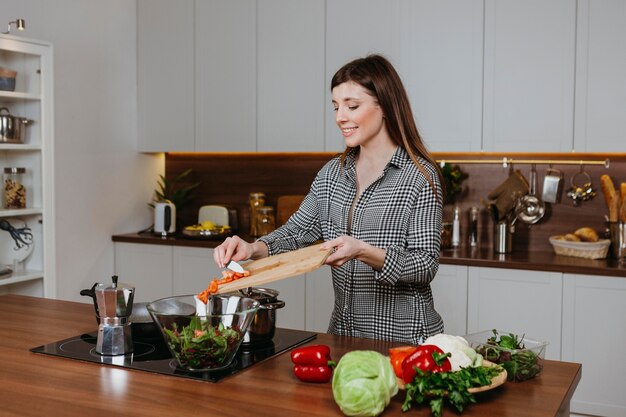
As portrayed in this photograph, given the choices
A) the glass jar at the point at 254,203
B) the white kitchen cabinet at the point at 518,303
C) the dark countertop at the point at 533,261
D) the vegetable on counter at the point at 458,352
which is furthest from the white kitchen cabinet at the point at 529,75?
the vegetable on counter at the point at 458,352

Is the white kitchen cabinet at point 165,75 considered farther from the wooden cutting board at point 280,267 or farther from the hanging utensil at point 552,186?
the wooden cutting board at point 280,267

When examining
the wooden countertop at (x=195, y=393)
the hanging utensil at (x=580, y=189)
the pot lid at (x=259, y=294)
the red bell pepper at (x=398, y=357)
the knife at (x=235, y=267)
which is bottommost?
the wooden countertop at (x=195, y=393)

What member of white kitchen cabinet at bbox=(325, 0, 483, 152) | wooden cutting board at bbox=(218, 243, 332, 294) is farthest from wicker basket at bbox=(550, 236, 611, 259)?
wooden cutting board at bbox=(218, 243, 332, 294)

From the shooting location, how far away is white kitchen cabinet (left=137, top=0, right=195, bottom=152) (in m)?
4.86

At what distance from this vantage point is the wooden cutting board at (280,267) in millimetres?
1978

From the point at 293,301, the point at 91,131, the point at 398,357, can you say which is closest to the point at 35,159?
the point at 91,131

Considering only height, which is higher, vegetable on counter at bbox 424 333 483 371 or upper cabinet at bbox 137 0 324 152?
upper cabinet at bbox 137 0 324 152

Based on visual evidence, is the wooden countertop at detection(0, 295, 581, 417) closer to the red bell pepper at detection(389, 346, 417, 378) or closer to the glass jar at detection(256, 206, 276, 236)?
the red bell pepper at detection(389, 346, 417, 378)

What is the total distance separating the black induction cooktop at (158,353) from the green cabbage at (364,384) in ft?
1.27

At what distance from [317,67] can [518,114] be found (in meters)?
1.22

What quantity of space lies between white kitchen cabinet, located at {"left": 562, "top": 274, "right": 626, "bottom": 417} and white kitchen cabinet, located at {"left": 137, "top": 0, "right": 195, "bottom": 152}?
2.56m

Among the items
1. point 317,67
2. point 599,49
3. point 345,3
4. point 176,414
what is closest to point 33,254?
point 317,67

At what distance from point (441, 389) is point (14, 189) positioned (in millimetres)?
2770

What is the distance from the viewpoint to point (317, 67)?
14.6ft
